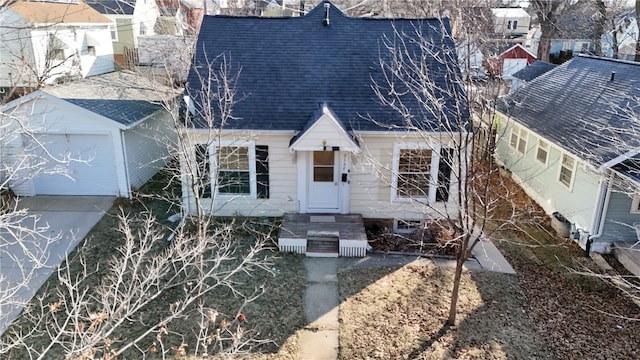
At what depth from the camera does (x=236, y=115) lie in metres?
11.4

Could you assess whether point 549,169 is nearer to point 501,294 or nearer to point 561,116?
point 561,116

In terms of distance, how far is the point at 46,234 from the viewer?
11.3 metres

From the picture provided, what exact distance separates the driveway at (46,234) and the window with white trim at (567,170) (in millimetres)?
12576

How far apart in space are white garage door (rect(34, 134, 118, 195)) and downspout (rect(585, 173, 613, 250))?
44.8 ft

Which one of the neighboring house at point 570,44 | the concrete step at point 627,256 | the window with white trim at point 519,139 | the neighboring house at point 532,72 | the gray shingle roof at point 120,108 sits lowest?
the concrete step at point 627,256

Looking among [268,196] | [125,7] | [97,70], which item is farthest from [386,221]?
[125,7]

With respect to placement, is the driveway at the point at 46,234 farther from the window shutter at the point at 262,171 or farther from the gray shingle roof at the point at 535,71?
the gray shingle roof at the point at 535,71

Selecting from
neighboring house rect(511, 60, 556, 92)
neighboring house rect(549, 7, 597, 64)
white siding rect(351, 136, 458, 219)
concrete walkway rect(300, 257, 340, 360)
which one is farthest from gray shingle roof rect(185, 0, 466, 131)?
neighboring house rect(549, 7, 597, 64)

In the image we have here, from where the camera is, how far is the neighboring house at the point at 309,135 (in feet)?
37.0

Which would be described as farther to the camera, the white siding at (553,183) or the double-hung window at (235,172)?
the double-hung window at (235,172)

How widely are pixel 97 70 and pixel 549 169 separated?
2342cm

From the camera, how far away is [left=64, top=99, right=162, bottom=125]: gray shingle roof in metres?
13.2

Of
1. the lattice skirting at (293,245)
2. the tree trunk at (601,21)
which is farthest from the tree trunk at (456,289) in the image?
the tree trunk at (601,21)

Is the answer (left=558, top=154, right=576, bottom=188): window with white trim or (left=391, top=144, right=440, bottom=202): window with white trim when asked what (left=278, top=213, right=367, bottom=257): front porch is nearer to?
(left=391, top=144, right=440, bottom=202): window with white trim
